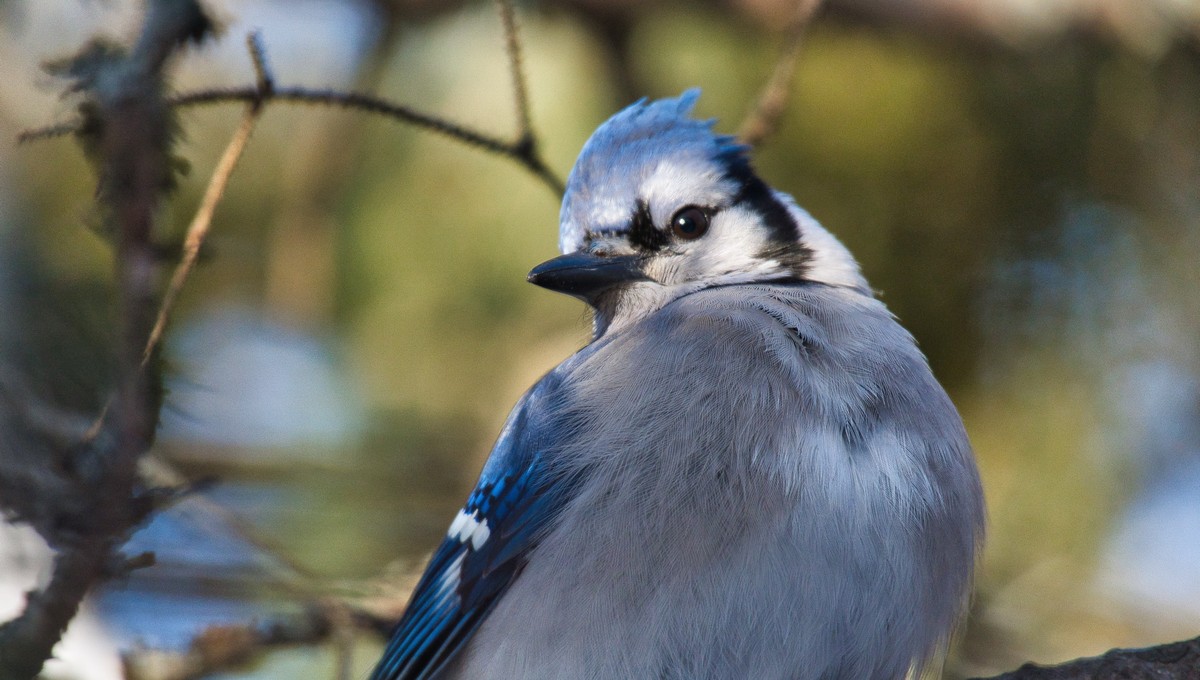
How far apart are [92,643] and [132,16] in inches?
41.9

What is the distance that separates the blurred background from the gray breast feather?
29.2 inches

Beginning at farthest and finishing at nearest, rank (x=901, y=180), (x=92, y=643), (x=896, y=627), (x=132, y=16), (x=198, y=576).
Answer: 1. (x=901, y=180)
2. (x=198, y=576)
3. (x=92, y=643)
4. (x=896, y=627)
5. (x=132, y=16)

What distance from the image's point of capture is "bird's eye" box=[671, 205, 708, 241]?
220cm

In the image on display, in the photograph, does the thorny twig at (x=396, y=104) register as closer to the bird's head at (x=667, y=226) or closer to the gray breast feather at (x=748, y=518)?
the bird's head at (x=667, y=226)

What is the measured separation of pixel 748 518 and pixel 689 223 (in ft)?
2.50

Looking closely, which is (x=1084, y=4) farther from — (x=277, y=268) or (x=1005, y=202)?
(x=277, y=268)

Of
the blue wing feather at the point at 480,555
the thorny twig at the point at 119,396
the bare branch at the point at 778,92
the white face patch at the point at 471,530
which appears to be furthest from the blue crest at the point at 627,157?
the thorny twig at the point at 119,396

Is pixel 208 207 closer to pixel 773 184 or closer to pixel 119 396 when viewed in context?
pixel 119 396

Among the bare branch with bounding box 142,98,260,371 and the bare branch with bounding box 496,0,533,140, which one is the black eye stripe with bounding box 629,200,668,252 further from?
the bare branch with bounding box 142,98,260,371

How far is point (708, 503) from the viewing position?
1.65 metres

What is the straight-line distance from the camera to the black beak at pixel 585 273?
6.83 ft

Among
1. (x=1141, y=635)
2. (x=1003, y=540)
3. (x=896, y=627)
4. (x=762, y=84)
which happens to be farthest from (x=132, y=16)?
(x=1141, y=635)

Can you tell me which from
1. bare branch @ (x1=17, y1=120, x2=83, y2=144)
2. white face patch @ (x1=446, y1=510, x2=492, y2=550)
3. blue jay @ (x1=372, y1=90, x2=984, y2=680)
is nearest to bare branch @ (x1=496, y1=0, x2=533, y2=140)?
blue jay @ (x1=372, y1=90, x2=984, y2=680)

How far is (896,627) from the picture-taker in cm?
173
